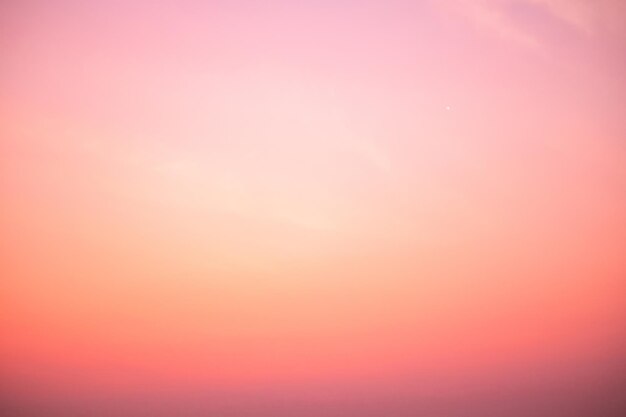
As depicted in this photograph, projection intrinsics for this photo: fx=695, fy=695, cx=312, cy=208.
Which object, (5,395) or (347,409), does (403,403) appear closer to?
(347,409)

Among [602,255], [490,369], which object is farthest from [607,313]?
[490,369]

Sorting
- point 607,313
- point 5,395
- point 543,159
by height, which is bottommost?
point 5,395

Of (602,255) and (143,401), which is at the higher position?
(602,255)

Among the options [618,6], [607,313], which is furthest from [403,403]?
[618,6]

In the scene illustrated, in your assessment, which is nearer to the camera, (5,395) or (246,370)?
(5,395)

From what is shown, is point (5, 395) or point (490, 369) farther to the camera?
point (490, 369)

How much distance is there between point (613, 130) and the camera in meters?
5.17

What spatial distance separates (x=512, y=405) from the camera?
17.5 feet

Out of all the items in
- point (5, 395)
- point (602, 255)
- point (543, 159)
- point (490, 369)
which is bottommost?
point (5, 395)

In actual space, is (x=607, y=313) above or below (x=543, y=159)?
below

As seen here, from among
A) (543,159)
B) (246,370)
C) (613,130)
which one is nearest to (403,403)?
(246,370)

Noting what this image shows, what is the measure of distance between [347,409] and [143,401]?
1.52 metres

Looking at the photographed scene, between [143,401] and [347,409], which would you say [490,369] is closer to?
[347,409]

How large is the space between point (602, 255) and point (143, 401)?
3607mm
